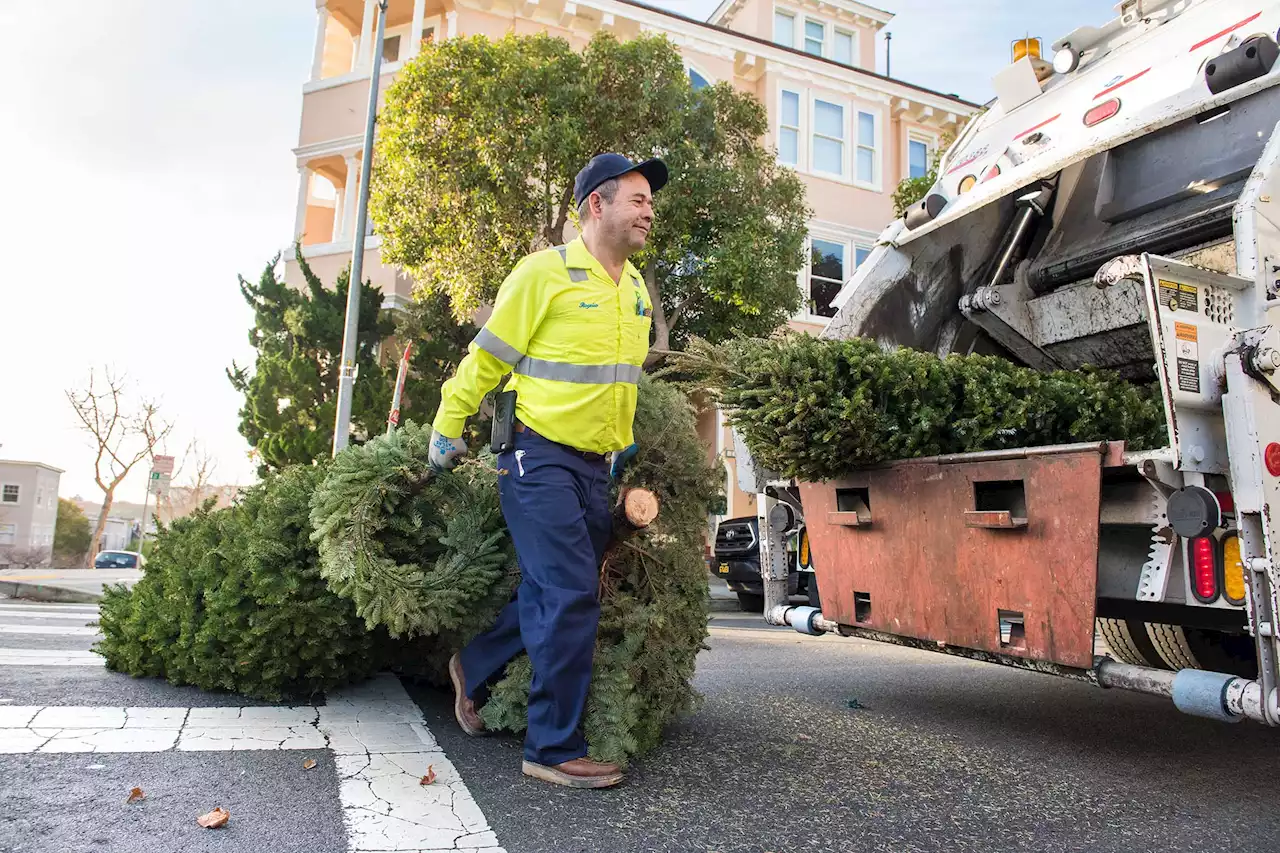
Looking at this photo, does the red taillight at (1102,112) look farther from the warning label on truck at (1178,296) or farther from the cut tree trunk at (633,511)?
the cut tree trunk at (633,511)

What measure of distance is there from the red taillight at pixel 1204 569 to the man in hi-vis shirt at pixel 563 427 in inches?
67.5

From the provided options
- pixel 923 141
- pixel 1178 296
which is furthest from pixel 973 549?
pixel 923 141

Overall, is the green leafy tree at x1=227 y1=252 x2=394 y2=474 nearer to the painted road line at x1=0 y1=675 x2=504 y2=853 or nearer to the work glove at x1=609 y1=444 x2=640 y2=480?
the painted road line at x1=0 y1=675 x2=504 y2=853

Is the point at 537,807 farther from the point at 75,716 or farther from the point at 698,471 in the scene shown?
the point at 75,716

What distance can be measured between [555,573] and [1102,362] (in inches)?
122

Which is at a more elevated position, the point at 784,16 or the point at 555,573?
the point at 784,16

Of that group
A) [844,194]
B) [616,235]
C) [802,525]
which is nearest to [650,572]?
[616,235]

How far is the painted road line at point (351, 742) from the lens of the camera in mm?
2285

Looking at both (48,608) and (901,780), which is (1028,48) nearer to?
(901,780)

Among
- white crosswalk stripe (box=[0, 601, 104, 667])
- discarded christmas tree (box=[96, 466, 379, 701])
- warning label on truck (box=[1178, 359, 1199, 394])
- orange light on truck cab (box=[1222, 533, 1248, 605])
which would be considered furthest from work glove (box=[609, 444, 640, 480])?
white crosswalk stripe (box=[0, 601, 104, 667])

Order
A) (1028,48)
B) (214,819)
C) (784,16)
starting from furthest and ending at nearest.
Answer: (784,16)
(1028,48)
(214,819)

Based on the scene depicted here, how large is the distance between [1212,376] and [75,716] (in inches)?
144

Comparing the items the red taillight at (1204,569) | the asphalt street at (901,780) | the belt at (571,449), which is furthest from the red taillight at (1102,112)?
the belt at (571,449)

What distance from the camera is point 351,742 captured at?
297cm
